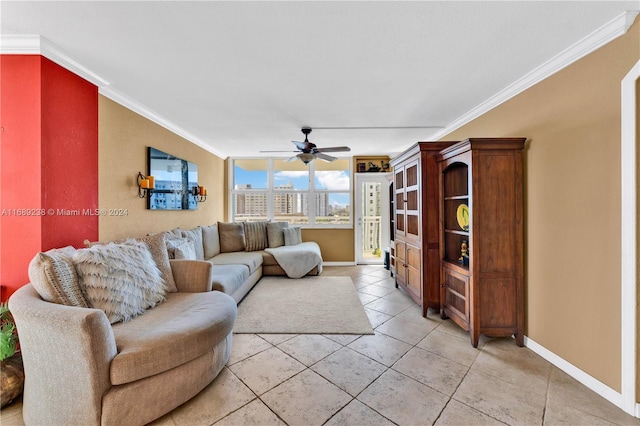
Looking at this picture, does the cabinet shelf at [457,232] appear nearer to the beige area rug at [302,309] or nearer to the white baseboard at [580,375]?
the white baseboard at [580,375]

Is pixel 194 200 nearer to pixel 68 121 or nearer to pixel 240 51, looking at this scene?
pixel 68 121

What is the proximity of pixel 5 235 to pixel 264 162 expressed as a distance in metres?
4.27

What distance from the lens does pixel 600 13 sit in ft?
4.93

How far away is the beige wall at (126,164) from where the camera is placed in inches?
96.2

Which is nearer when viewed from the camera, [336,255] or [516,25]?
[516,25]

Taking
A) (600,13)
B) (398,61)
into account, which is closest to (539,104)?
(600,13)

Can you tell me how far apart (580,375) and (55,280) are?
357cm

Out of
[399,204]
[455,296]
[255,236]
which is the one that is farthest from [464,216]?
[255,236]

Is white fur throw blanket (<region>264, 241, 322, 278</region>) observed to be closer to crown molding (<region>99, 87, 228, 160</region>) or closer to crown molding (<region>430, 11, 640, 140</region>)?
crown molding (<region>99, 87, 228, 160</region>)

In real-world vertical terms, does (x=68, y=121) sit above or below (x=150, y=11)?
below

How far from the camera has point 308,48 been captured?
71.6 inches

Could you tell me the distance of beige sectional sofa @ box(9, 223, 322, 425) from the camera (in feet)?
4.25

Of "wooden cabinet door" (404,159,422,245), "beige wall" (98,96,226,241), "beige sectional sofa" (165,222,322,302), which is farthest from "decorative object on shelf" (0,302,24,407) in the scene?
"wooden cabinet door" (404,159,422,245)

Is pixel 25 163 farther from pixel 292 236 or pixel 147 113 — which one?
pixel 292 236
